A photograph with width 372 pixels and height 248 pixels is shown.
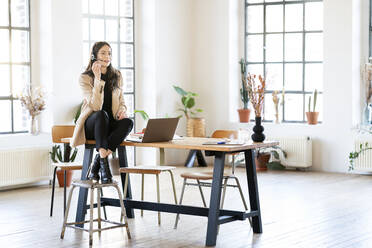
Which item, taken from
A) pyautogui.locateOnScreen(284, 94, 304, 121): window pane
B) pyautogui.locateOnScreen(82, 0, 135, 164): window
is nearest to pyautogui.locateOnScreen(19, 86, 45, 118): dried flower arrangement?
pyautogui.locateOnScreen(82, 0, 135, 164): window

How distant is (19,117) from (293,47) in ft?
14.9

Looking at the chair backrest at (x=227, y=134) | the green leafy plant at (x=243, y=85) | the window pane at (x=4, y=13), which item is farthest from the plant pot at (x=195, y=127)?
the chair backrest at (x=227, y=134)

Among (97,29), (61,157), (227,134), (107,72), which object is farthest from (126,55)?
(107,72)

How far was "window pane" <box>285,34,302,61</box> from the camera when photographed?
33.8 feet

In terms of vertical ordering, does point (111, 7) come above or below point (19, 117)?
above

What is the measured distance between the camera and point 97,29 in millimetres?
9711

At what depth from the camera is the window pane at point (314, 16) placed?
10109 millimetres

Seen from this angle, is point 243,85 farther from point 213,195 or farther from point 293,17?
point 213,195

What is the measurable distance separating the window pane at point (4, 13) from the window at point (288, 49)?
4.15 metres

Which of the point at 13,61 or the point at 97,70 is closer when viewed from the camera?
the point at 97,70

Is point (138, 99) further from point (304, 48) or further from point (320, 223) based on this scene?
point (320, 223)

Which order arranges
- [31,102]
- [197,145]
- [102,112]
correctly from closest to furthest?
[197,145] < [102,112] < [31,102]

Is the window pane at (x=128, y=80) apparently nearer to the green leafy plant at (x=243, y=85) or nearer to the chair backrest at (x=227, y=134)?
the green leafy plant at (x=243, y=85)

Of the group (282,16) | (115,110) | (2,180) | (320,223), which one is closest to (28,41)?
(2,180)
